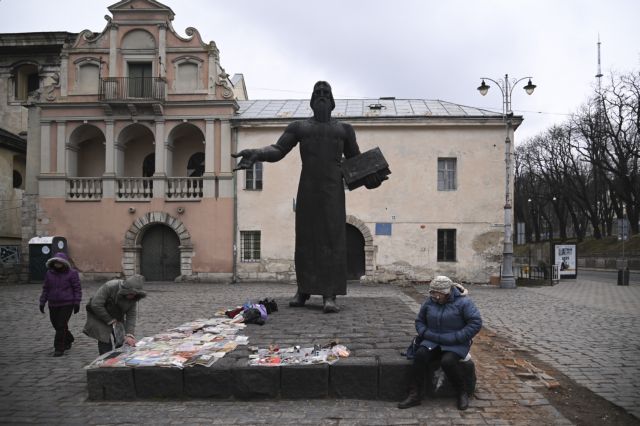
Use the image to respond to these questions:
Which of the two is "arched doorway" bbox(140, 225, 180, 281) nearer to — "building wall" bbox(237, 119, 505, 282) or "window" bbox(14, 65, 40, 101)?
"building wall" bbox(237, 119, 505, 282)

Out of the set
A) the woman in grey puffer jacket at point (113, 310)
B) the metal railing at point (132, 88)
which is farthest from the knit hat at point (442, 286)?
the metal railing at point (132, 88)

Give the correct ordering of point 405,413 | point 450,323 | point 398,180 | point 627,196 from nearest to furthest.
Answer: point 405,413 < point 450,323 < point 398,180 < point 627,196

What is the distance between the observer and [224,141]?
21.9 metres

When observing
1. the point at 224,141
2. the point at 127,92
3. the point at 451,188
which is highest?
the point at 127,92

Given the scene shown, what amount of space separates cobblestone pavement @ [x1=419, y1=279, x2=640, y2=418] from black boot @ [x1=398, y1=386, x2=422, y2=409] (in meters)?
2.16

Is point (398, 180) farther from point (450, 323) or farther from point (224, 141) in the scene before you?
point (450, 323)

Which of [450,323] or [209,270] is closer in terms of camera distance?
[450,323]

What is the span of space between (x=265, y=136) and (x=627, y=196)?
3035 cm

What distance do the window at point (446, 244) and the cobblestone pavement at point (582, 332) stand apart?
4152 millimetres

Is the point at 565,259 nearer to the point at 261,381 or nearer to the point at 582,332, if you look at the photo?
the point at 582,332

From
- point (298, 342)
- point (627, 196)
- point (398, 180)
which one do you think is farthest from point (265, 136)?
point (627, 196)

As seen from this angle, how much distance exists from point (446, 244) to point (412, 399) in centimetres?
1738

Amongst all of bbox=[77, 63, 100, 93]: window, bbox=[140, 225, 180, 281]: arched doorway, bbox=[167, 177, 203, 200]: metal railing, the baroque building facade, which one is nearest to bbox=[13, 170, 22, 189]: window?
the baroque building facade

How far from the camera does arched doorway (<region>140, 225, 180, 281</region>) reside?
2236 cm
